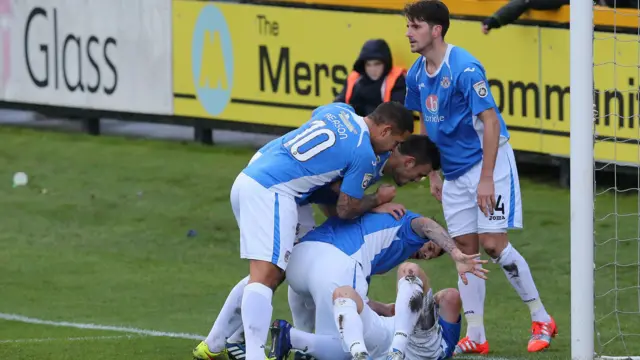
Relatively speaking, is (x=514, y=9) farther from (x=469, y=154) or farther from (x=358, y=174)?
(x=358, y=174)

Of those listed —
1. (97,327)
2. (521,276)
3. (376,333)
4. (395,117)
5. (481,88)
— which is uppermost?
(481,88)

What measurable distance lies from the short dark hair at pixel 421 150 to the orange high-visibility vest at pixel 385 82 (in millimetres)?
4621

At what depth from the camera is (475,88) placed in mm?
7395

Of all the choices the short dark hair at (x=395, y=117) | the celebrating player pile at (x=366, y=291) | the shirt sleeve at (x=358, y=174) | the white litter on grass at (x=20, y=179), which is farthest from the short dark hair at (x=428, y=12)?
the white litter on grass at (x=20, y=179)

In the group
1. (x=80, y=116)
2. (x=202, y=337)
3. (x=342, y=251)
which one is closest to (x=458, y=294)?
(x=342, y=251)

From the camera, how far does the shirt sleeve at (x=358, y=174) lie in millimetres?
6918

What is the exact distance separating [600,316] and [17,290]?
396 centimetres

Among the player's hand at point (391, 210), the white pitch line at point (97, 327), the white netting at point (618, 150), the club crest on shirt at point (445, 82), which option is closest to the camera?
the player's hand at point (391, 210)

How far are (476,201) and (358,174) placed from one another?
38.8 inches

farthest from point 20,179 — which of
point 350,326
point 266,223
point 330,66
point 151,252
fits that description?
point 350,326

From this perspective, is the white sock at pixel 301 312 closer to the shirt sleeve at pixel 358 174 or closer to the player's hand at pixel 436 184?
the shirt sleeve at pixel 358 174

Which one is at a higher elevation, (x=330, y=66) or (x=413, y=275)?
(x=330, y=66)

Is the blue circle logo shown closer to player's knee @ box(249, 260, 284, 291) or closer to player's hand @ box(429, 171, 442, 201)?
player's hand @ box(429, 171, 442, 201)

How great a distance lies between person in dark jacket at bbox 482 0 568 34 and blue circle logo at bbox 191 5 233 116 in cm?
318
